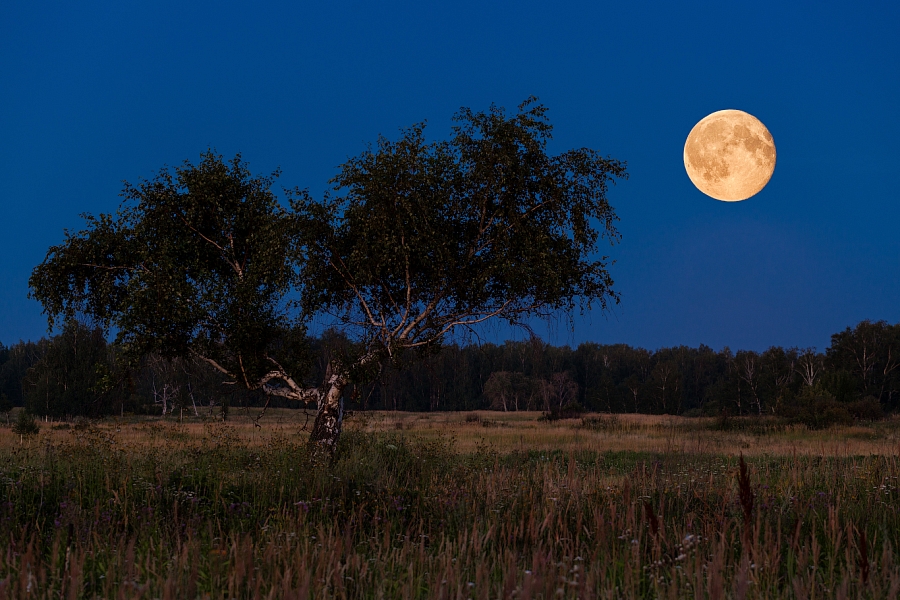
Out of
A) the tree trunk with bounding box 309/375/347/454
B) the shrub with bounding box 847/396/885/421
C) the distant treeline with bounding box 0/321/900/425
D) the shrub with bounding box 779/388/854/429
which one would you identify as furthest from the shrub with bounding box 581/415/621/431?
the tree trunk with bounding box 309/375/347/454

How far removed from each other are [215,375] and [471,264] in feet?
30.6

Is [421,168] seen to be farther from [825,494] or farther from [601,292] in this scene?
[825,494]

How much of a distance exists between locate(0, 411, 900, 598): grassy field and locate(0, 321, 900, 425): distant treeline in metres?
5.00

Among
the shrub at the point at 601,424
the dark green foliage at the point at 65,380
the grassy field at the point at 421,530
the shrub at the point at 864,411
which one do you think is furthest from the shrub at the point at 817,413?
the dark green foliage at the point at 65,380

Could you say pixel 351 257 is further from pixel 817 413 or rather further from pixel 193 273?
pixel 817 413

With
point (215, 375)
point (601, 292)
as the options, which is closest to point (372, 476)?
point (601, 292)

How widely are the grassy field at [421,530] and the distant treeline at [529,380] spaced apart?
5.00 meters

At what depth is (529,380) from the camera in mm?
116375

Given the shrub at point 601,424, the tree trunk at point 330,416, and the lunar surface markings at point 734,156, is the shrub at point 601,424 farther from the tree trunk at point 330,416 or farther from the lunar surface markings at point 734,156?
the tree trunk at point 330,416

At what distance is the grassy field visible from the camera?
3891mm

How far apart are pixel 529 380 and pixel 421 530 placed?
4415 inches

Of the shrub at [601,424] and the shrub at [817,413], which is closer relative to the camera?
the shrub at [817,413]

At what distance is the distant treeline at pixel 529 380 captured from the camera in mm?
18297

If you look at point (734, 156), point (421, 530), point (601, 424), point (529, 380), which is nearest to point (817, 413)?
point (601, 424)
